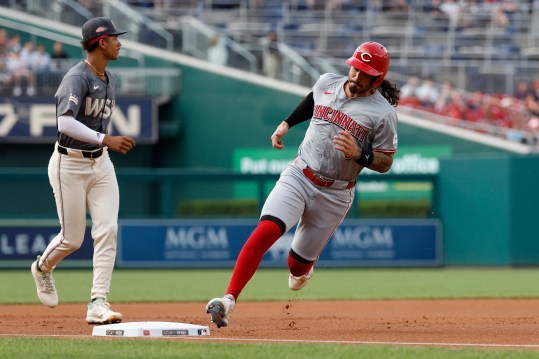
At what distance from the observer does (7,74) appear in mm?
19500

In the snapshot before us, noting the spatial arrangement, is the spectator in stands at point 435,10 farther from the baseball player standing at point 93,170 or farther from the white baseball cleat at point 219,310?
the white baseball cleat at point 219,310

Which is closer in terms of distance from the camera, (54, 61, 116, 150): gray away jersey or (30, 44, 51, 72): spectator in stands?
(54, 61, 116, 150): gray away jersey

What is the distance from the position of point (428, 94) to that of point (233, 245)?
619 centimetres

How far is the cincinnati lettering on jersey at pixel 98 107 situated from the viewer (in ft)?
24.9

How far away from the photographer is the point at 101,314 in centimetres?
768

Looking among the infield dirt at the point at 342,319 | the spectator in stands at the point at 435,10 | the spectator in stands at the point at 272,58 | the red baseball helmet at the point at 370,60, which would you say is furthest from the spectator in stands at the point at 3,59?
the red baseball helmet at the point at 370,60

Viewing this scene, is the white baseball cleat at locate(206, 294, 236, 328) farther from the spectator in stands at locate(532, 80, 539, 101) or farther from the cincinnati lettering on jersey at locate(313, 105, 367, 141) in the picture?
the spectator in stands at locate(532, 80, 539, 101)

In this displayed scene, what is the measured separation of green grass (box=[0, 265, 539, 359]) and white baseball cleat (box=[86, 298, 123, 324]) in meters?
1.01

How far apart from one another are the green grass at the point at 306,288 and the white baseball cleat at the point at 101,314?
3404 millimetres

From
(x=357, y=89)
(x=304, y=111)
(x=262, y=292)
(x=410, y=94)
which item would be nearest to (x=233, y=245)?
(x=262, y=292)

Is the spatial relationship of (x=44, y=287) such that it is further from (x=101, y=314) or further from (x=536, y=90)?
(x=536, y=90)

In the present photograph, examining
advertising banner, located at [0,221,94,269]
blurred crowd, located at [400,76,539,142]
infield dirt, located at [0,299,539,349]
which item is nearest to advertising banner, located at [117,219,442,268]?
advertising banner, located at [0,221,94,269]

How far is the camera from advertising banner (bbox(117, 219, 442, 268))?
1597 centimetres

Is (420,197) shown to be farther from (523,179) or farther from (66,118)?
(66,118)
